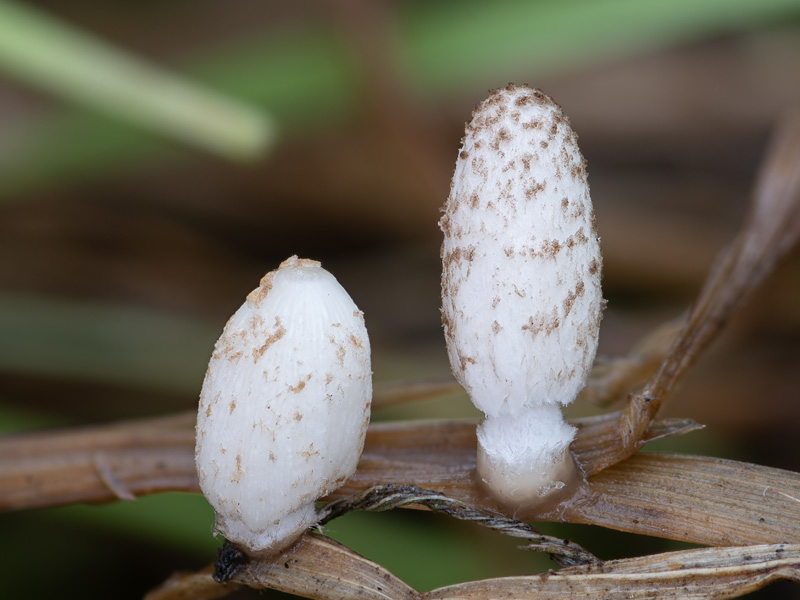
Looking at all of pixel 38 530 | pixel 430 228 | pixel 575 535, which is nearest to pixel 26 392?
pixel 38 530

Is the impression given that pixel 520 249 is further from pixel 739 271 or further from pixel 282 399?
pixel 739 271

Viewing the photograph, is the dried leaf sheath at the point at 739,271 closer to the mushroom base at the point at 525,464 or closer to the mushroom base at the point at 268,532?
the mushroom base at the point at 525,464

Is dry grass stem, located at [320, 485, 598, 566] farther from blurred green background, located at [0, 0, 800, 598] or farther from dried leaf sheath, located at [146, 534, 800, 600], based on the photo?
blurred green background, located at [0, 0, 800, 598]

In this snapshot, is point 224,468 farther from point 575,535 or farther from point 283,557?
point 575,535

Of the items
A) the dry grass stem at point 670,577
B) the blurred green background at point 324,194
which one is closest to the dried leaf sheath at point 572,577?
the dry grass stem at point 670,577

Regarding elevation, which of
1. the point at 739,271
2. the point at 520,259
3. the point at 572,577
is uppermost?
the point at 739,271

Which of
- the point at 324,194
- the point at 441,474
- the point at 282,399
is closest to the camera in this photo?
the point at 282,399

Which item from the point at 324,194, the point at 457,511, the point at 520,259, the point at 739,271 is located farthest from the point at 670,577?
the point at 324,194
